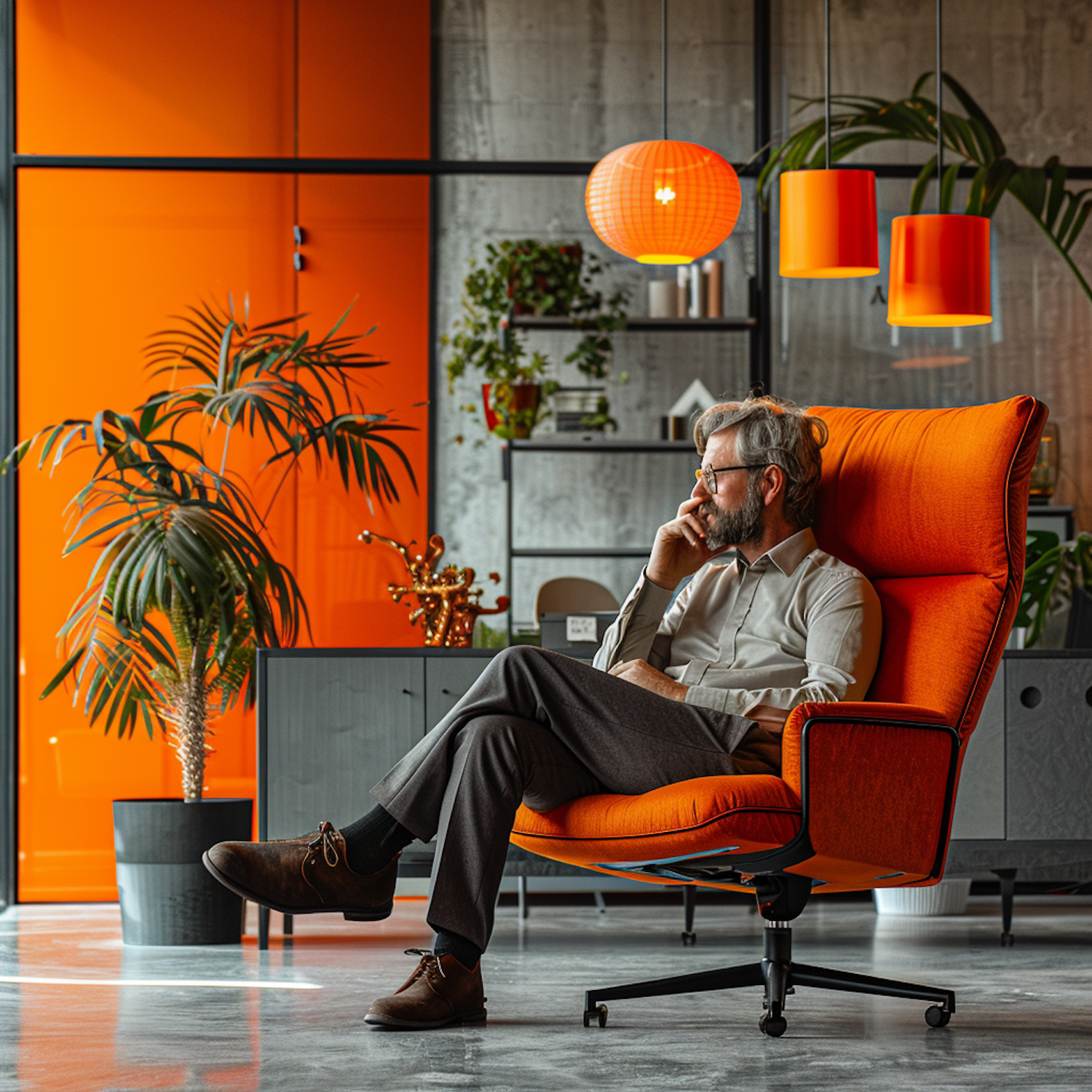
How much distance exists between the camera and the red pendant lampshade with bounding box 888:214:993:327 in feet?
11.8

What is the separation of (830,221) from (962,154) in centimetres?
102

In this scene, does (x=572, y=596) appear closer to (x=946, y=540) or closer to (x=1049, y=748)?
(x=1049, y=748)

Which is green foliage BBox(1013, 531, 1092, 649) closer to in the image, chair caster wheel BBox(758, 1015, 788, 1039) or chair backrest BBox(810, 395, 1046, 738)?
chair backrest BBox(810, 395, 1046, 738)

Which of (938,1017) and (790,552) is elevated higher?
(790,552)

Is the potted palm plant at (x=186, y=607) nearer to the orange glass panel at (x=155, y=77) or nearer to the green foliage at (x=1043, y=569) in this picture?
the orange glass panel at (x=155, y=77)

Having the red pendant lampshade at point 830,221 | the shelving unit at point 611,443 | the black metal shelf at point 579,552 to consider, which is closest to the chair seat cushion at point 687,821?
the red pendant lampshade at point 830,221

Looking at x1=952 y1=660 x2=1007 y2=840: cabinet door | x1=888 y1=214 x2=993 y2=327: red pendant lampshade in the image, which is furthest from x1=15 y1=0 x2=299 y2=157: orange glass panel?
x1=952 y1=660 x2=1007 y2=840: cabinet door

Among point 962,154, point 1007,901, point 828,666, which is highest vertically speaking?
point 962,154

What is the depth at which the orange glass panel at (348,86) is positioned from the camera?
4859 mm

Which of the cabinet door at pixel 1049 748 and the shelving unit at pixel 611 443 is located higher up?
the shelving unit at pixel 611 443

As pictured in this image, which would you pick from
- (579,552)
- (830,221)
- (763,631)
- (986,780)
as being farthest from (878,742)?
(579,552)

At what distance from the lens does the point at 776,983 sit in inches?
95.8

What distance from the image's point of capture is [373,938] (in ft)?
12.2

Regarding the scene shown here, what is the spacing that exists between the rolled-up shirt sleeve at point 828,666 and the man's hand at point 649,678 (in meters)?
0.03
